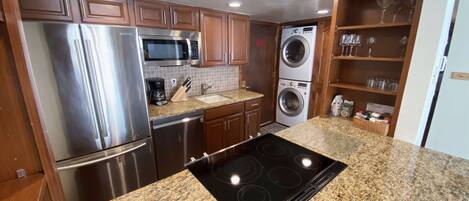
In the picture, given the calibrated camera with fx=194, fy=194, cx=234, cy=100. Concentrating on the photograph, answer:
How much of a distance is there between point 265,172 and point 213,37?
6.21 feet

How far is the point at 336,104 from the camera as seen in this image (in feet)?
6.06

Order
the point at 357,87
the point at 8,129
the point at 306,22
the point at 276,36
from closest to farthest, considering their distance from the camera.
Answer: the point at 8,129
the point at 357,87
the point at 306,22
the point at 276,36

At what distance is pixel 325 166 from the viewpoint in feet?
3.39

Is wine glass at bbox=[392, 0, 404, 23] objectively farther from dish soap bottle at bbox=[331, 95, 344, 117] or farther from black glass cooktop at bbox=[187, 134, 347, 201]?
black glass cooktop at bbox=[187, 134, 347, 201]

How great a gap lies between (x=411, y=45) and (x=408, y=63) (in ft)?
0.38

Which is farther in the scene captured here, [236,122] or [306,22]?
[306,22]

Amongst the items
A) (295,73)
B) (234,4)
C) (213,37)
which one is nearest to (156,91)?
(213,37)

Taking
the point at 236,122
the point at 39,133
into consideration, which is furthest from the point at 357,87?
the point at 39,133

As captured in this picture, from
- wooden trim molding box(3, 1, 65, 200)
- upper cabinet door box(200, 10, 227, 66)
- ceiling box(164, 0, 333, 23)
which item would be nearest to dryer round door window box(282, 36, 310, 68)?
ceiling box(164, 0, 333, 23)

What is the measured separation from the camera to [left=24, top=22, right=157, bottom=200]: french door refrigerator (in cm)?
131

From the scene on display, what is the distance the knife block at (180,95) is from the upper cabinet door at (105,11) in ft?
3.01

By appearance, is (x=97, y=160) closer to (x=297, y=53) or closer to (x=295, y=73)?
(x=295, y=73)

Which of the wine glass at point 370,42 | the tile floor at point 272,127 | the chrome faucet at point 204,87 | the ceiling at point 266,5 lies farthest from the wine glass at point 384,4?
the tile floor at point 272,127

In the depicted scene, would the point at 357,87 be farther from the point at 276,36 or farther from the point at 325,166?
the point at 276,36
